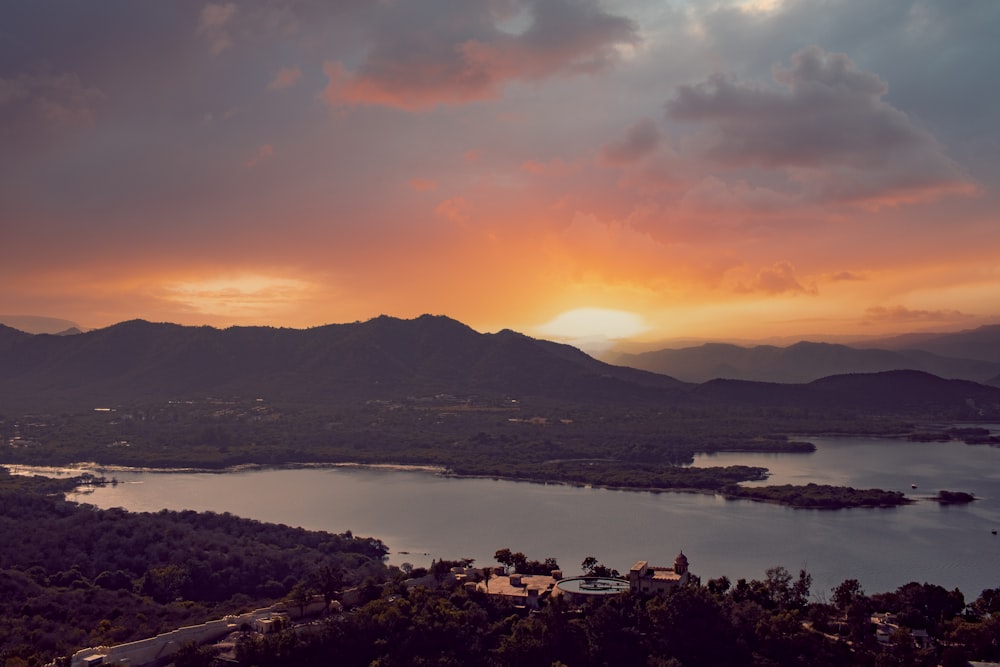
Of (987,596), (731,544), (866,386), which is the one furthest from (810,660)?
(866,386)

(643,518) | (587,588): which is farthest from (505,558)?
(643,518)

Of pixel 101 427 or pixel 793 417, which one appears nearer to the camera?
pixel 101 427

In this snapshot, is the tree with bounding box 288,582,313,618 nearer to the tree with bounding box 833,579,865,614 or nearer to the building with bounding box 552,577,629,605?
the building with bounding box 552,577,629,605

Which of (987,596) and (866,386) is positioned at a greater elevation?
(866,386)

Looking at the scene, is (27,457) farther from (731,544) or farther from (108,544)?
(731,544)

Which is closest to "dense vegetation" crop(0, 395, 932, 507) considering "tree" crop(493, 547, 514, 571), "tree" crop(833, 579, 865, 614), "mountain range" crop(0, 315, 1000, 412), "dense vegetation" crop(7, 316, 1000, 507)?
"dense vegetation" crop(7, 316, 1000, 507)

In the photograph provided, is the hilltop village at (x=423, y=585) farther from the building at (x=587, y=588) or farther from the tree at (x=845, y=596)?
the tree at (x=845, y=596)

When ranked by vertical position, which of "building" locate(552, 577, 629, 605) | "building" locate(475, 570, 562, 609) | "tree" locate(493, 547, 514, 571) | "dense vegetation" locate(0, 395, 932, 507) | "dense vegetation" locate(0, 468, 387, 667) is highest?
"dense vegetation" locate(0, 395, 932, 507)

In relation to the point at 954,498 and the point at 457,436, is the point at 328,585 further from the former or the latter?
the point at 457,436
